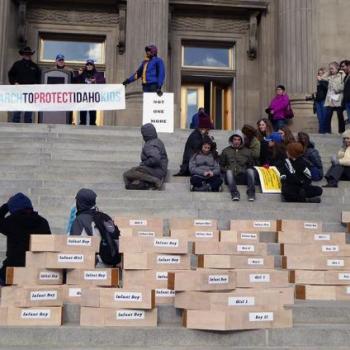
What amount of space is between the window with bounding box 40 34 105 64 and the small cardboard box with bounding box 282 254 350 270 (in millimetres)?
13889

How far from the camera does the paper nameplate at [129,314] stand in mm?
4859

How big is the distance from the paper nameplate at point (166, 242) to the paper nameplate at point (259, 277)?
2.69 ft

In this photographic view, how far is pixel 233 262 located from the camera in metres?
5.82

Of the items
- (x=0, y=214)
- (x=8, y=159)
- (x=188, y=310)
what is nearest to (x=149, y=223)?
(x=0, y=214)

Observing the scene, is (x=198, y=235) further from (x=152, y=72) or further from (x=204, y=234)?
(x=152, y=72)

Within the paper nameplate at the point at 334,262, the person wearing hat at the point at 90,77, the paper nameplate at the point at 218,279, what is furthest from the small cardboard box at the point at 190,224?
the person wearing hat at the point at 90,77

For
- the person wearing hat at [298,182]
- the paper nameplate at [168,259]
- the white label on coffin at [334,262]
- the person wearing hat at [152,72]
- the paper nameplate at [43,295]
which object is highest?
the person wearing hat at [152,72]

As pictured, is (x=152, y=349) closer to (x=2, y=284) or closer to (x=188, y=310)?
(x=188, y=310)

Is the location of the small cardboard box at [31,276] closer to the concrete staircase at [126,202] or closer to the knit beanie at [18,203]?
the concrete staircase at [126,202]

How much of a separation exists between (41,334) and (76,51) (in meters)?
15.6

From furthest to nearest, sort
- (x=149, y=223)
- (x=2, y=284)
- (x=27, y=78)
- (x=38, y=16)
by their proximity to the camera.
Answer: (x=38, y=16) → (x=27, y=78) → (x=149, y=223) → (x=2, y=284)

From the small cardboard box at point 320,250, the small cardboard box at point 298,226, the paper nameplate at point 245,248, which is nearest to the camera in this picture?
the paper nameplate at point 245,248

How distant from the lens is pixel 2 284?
19.1 ft

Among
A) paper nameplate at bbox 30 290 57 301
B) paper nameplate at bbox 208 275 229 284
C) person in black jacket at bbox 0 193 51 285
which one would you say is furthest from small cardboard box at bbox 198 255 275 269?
person in black jacket at bbox 0 193 51 285
